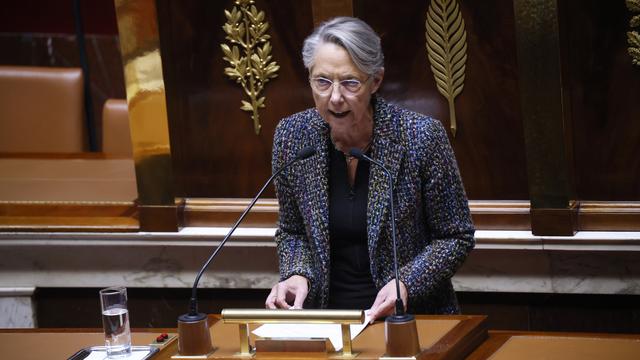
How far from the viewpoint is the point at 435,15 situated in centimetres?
359

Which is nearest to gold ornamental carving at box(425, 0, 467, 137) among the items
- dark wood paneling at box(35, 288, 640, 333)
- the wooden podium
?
dark wood paneling at box(35, 288, 640, 333)

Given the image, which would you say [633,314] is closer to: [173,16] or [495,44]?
[495,44]

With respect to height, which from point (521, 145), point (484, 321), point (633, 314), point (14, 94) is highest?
point (14, 94)

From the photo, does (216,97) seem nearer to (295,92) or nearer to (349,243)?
(295,92)

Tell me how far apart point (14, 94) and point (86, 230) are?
978mm

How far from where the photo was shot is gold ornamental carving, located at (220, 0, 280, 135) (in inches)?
148

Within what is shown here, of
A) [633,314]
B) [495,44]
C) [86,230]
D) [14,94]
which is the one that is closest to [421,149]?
[495,44]

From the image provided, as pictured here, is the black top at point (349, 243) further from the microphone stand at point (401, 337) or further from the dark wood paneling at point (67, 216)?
the dark wood paneling at point (67, 216)

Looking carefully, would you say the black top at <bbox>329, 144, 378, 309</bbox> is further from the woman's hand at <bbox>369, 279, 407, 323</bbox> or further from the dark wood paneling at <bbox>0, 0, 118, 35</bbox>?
the dark wood paneling at <bbox>0, 0, 118, 35</bbox>

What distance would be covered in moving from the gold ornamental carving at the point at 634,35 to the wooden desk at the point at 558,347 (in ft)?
4.22

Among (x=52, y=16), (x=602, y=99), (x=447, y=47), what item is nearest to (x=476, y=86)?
(x=447, y=47)

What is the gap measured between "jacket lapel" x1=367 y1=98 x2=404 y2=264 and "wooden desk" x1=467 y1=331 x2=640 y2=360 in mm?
406

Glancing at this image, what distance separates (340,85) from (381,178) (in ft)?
0.79

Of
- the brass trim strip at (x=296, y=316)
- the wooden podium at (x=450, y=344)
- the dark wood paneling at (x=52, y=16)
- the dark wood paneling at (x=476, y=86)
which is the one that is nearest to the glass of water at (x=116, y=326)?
the wooden podium at (x=450, y=344)
